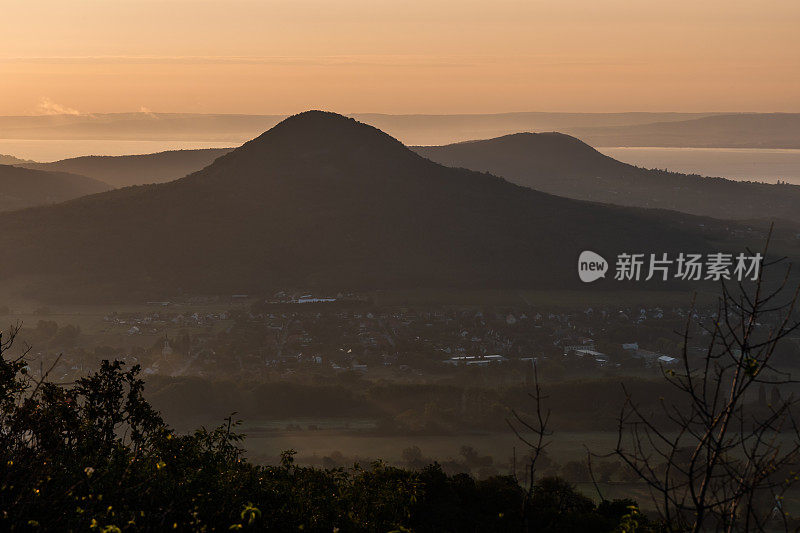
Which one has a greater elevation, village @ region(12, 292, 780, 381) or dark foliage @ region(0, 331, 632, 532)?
dark foliage @ region(0, 331, 632, 532)

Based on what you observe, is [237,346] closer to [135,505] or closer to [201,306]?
[201,306]

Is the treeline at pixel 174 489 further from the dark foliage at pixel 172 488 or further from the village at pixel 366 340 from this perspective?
the village at pixel 366 340

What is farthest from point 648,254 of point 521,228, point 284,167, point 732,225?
point 284,167

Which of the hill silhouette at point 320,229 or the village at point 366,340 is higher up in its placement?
the hill silhouette at point 320,229

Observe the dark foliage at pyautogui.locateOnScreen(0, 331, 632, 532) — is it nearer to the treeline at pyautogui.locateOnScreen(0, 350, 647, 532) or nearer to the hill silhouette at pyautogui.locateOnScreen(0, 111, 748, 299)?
the treeline at pyautogui.locateOnScreen(0, 350, 647, 532)

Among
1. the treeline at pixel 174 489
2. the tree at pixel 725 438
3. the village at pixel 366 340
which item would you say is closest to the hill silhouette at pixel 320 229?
the village at pixel 366 340

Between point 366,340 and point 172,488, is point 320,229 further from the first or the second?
point 172,488

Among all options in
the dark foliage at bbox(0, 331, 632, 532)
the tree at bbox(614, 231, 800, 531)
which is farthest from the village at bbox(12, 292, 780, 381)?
the dark foliage at bbox(0, 331, 632, 532)

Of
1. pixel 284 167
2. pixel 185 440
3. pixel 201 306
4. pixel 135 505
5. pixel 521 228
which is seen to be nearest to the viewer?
pixel 135 505
